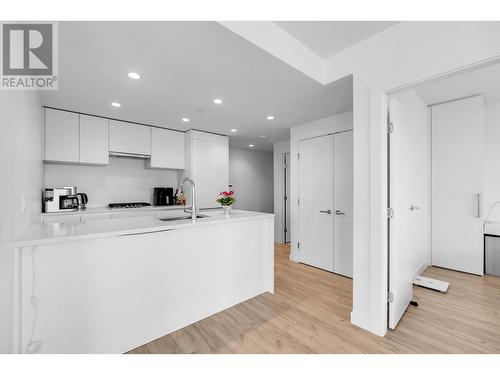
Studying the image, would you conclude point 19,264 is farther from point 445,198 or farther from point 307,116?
point 445,198

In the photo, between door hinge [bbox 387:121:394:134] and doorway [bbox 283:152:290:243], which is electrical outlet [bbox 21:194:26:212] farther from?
doorway [bbox 283:152:290:243]

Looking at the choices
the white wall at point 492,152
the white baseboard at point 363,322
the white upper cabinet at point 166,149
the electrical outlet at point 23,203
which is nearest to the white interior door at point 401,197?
the white baseboard at point 363,322

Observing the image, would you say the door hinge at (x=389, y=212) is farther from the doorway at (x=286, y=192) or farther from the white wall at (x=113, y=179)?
the white wall at (x=113, y=179)

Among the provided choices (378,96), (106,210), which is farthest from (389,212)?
(106,210)

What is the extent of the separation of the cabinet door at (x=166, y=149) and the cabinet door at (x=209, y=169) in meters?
0.31

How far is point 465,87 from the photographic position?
271 cm

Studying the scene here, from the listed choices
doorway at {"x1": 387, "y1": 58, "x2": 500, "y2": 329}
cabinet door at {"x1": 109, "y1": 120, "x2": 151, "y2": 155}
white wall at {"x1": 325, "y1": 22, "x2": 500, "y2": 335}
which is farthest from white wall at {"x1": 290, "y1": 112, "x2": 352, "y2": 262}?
cabinet door at {"x1": 109, "y1": 120, "x2": 151, "y2": 155}

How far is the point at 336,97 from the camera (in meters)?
2.55

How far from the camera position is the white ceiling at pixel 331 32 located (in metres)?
1.71

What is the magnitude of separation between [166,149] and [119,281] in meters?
2.67

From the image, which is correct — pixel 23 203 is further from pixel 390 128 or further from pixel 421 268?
pixel 421 268

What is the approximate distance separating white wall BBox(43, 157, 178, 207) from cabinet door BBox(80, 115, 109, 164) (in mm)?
420

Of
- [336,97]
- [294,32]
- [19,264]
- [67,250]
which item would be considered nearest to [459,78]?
[336,97]
